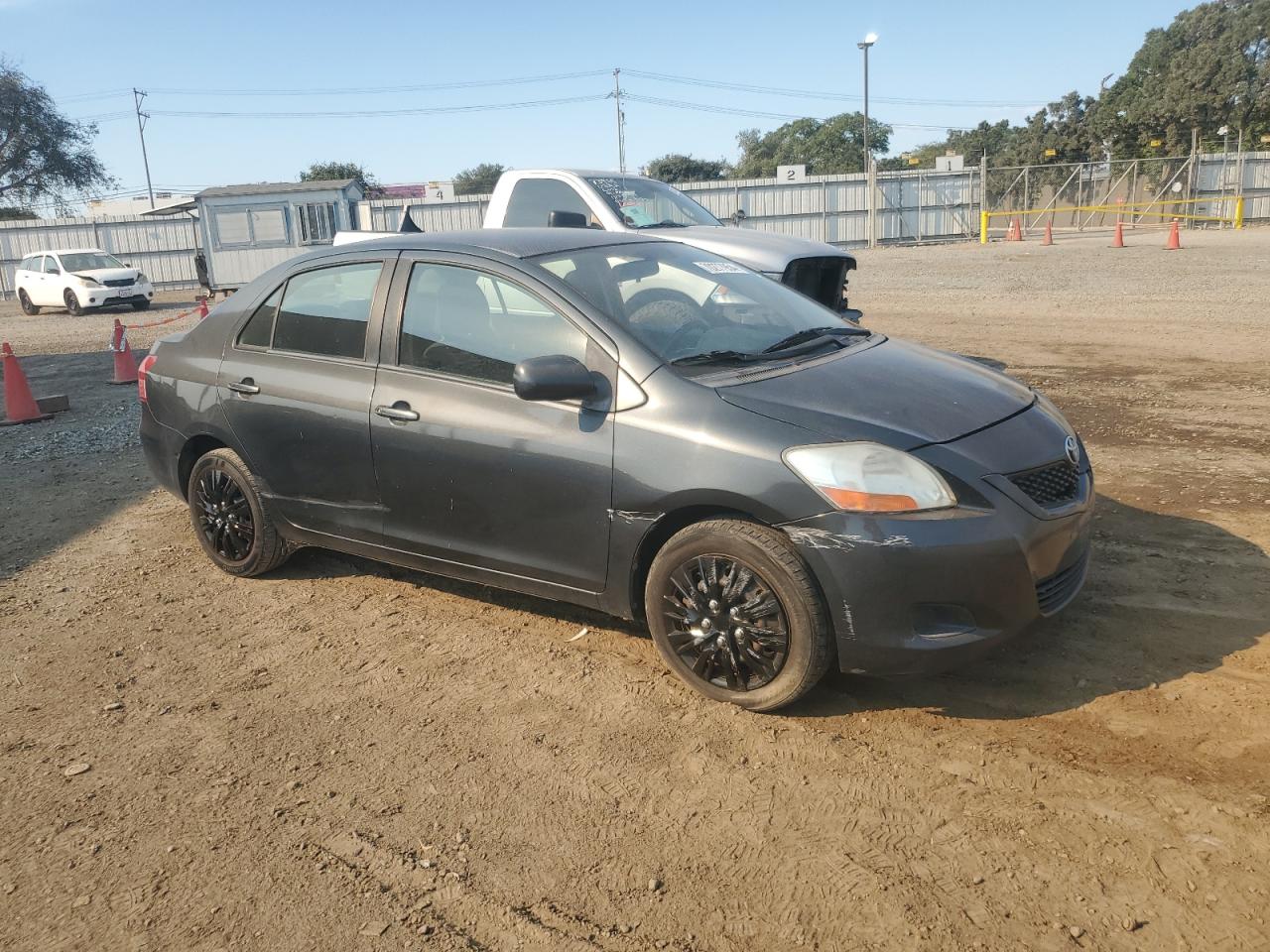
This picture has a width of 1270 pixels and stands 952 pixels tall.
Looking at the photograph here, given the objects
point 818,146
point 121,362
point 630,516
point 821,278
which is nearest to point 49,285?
point 121,362

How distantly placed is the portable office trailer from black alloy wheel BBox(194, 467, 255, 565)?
2115 cm

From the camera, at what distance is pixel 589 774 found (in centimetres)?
328

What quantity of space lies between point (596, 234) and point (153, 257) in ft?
109

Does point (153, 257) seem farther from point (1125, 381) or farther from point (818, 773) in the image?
point (818, 773)

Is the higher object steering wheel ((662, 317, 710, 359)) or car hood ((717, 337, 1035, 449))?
steering wheel ((662, 317, 710, 359))

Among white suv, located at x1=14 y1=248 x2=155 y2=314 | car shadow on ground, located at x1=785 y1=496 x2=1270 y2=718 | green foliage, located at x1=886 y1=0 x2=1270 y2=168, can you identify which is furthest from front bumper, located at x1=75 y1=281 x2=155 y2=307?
green foliage, located at x1=886 y1=0 x2=1270 y2=168

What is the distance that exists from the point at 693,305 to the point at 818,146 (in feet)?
330

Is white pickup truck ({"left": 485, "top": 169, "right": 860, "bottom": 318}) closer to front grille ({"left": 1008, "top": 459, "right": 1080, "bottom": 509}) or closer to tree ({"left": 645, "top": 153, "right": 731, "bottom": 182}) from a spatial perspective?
front grille ({"left": 1008, "top": 459, "right": 1080, "bottom": 509})

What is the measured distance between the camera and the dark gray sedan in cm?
331

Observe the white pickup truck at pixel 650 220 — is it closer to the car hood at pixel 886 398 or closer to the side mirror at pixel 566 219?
the side mirror at pixel 566 219

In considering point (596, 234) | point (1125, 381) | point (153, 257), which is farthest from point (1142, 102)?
point (596, 234)

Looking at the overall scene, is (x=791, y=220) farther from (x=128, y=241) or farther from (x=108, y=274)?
(x=128, y=241)

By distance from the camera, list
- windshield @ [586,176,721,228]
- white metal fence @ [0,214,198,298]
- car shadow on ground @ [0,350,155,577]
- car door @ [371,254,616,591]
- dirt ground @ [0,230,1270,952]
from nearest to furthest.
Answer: dirt ground @ [0,230,1270,952] → car door @ [371,254,616,591] → car shadow on ground @ [0,350,155,577] → windshield @ [586,176,721,228] → white metal fence @ [0,214,198,298]

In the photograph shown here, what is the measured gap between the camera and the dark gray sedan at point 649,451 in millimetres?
3312
